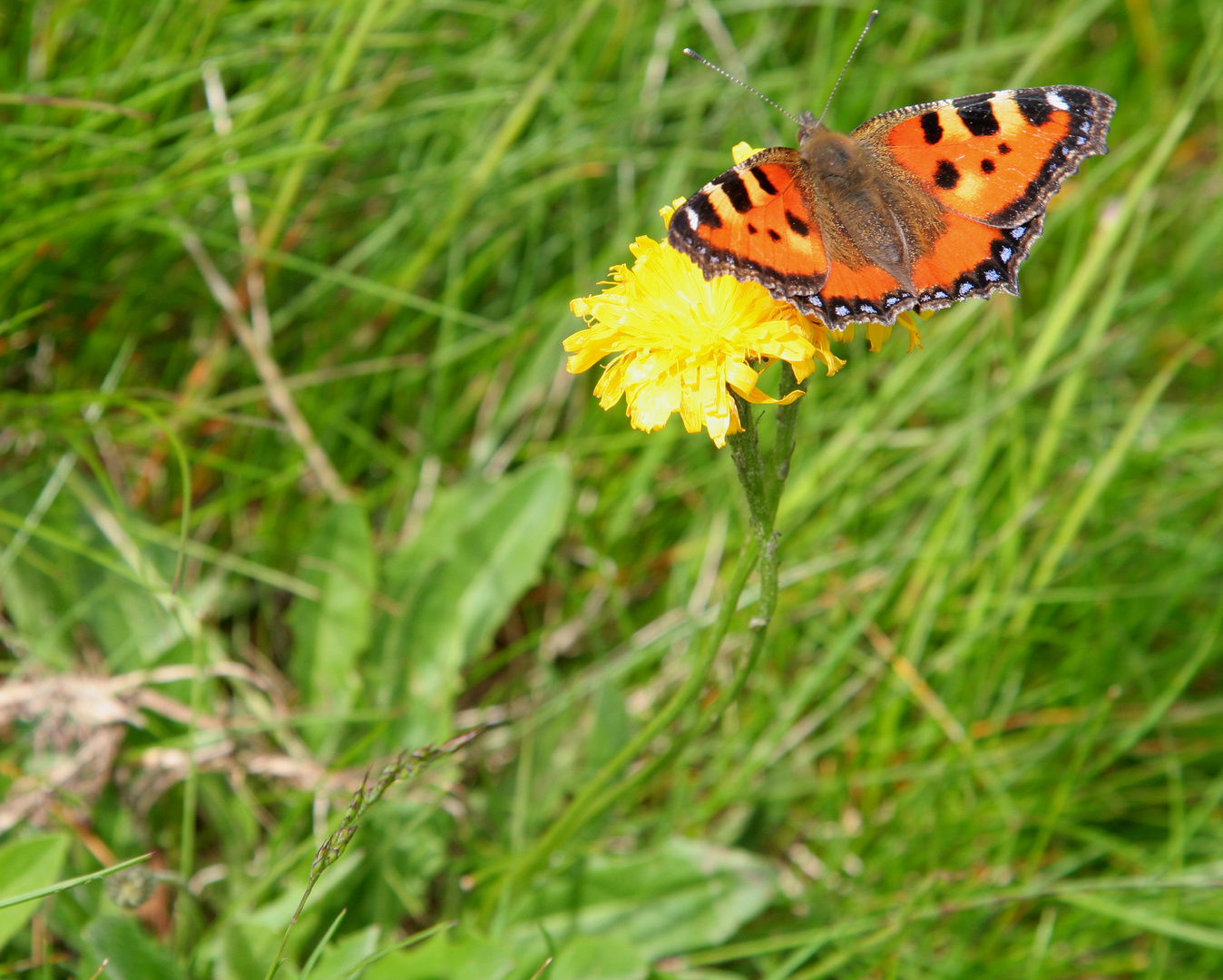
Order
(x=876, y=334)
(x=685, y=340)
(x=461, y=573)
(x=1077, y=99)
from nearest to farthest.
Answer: (x=685, y=340), (x=876, y=334), (x=1077, y=99), (x=461, y=573)

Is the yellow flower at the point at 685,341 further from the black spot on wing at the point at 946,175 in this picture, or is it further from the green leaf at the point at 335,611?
the green leaf at the point at 335,611

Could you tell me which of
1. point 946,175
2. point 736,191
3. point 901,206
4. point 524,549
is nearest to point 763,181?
point 736,191

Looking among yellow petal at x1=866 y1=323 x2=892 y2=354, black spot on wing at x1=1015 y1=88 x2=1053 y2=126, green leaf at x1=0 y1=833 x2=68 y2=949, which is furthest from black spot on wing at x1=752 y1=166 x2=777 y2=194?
green leaf at x1=0 y1=833 x2=68 y2=949

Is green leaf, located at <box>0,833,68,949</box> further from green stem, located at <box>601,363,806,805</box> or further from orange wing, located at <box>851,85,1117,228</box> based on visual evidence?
orange wing, located at <box>851,85,1117,228</box>

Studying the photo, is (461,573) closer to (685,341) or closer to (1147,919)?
(685,341)

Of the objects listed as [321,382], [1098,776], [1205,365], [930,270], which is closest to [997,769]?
[1098,776]

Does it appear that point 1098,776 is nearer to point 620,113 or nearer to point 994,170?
point 994,170

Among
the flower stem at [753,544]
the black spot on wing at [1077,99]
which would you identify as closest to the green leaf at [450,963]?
the flower stem at [753,544]
